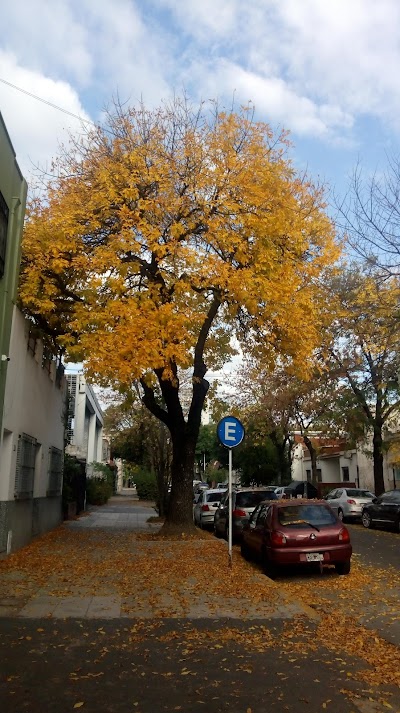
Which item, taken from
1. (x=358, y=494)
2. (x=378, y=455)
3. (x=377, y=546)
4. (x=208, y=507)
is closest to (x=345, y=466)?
(x=378, y=455)

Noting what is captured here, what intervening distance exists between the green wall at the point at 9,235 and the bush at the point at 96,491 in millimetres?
26764

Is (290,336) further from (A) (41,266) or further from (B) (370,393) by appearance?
(B) (370,393)

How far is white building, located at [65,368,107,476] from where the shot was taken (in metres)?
31.1

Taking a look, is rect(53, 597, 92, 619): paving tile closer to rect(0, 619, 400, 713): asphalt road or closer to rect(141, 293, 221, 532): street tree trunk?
rect(0, 619, 400, 713): asphalt road

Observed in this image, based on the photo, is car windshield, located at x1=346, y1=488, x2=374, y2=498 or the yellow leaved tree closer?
the yellow leaved tree

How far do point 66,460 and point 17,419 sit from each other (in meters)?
11.6

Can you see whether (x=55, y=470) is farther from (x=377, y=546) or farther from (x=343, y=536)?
(x=343, y=536)

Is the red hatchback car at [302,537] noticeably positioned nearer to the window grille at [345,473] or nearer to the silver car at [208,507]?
the silver car at [208,507]

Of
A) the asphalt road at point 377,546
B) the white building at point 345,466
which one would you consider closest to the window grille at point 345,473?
the white building at point 345,466

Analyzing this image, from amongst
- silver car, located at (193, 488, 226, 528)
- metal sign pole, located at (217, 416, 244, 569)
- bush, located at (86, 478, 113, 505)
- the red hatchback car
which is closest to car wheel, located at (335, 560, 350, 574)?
the red hatchback car

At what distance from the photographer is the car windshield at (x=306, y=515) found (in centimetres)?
1090

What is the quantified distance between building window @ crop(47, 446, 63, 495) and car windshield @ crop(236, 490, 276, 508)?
5580 millimetres

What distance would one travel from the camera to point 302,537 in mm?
10586

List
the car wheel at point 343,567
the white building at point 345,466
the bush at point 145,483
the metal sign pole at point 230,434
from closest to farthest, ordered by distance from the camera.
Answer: the car wheel at point 343,567 < the metal sign pole at point 230,434 < the white building at point 345,466 < the bush at point 145,483
